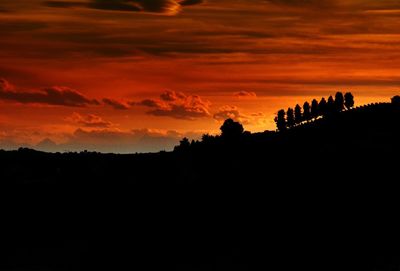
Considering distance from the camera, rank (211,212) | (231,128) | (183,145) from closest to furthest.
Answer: (211,212), (183,145), (231,128)

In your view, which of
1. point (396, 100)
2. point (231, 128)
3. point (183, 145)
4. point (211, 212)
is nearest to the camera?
point (211, 212)

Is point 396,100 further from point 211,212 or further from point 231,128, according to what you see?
point 211,212

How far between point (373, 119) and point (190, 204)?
89615mm

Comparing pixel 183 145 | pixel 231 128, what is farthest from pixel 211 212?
pixel 231 128

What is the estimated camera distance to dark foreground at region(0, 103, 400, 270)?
75.8 m

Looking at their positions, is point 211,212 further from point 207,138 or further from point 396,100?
point 396,100

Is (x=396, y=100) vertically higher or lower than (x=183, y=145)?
higher

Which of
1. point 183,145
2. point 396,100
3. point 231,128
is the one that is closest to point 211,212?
point 183,145

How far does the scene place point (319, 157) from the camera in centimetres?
10506

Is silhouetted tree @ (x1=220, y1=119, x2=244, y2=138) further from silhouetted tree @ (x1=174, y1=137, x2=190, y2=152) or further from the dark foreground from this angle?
the dark foreground

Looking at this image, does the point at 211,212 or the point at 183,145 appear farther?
the point at 183,145

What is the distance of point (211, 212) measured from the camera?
3406 inches

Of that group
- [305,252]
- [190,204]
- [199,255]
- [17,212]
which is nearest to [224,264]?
[199,255]

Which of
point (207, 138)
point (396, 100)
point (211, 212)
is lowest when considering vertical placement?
point (211, 212)
